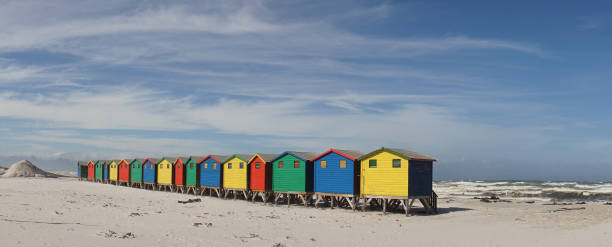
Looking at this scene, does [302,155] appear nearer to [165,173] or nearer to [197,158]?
[197,158]

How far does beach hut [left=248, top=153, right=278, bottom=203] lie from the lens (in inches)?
1505

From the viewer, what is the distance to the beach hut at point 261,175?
125 feet

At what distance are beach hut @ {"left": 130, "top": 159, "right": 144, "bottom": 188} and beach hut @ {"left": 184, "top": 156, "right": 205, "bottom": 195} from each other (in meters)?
11.3

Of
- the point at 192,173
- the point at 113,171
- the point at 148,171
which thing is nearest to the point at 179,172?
the point at 192,173

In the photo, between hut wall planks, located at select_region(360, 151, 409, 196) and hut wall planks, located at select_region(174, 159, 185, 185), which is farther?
hut wall planks, located at select_region(174, 159, 185, 185)

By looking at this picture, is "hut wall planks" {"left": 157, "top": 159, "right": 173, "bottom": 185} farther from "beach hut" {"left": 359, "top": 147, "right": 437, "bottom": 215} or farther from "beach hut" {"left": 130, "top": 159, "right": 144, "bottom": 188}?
"beach hut" {"left": 359, "top": 147, "right": 437, "bottom": 215}

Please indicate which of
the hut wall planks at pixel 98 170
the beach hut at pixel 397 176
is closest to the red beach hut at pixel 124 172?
the hut wall planks at pixel 98 170

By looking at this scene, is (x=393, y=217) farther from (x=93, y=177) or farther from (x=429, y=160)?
(x=93, y=177)

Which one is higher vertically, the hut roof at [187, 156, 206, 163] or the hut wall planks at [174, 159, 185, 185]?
the hut roof at [187, 156, 206, 163]

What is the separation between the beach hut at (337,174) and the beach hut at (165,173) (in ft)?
72.4

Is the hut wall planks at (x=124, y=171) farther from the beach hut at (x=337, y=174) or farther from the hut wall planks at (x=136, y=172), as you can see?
the beach hut at (x=337, y=174)

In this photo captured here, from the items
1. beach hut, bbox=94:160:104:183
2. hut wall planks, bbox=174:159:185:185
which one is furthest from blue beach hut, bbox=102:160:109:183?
hut wall planks, bbox=174:159:185:185

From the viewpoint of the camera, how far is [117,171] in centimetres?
6444

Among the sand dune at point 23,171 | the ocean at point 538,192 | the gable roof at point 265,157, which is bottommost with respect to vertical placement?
the ocean at point 538,192
